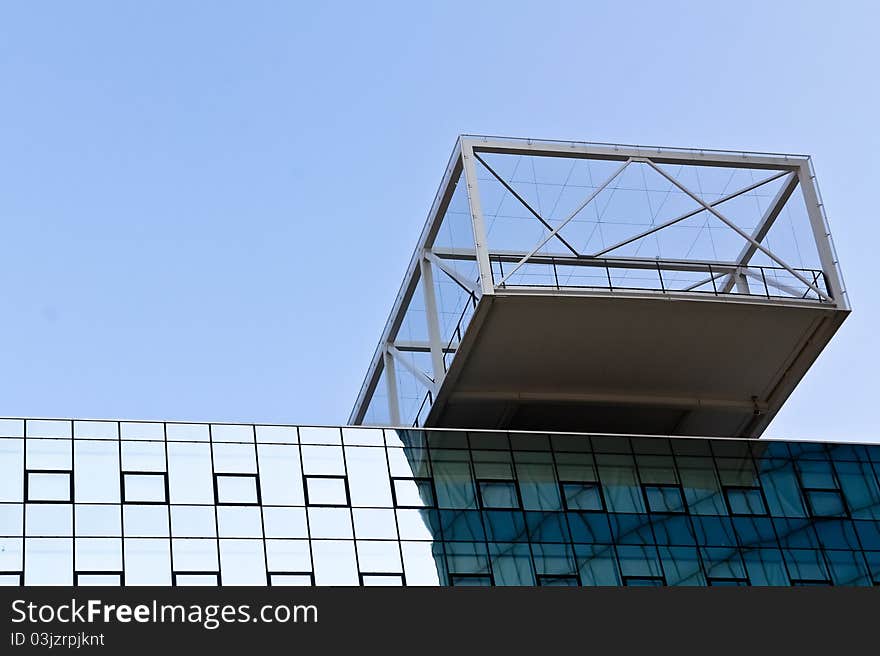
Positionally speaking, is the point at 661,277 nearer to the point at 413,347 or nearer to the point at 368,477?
the point at 413,347

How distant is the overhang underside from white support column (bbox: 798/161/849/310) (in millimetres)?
566

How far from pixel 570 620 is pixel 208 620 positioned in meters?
7.75

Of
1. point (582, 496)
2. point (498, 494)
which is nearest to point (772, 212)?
point (582, 496)

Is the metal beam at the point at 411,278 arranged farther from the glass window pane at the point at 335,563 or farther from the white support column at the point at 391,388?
the glass window pane at the point at 335,563

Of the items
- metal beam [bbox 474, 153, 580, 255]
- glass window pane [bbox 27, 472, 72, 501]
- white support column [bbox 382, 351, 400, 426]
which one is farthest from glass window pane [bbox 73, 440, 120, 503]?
white support column [bbox 382, 351, 400, 426]

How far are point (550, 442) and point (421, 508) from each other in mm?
3724

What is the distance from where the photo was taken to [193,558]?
34.1m

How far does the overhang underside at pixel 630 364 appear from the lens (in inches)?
1519

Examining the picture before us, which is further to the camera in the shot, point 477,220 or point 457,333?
point 457,333

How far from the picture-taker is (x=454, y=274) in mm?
40156

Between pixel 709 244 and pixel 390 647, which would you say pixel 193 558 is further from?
pixel 709 244

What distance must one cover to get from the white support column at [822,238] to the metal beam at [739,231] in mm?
375

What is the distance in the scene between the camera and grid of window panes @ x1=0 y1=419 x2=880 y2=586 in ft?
112

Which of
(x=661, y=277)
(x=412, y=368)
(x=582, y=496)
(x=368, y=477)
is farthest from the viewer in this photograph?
(x=412, y=368)
